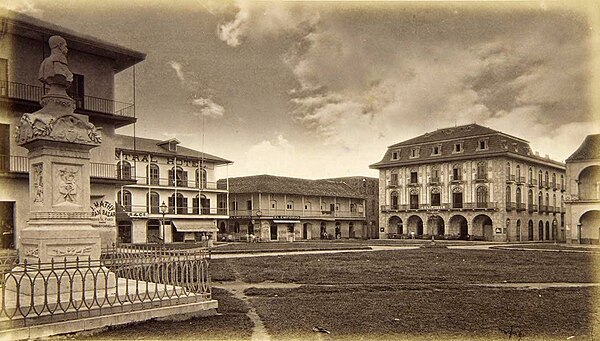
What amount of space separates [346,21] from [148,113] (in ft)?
24.0

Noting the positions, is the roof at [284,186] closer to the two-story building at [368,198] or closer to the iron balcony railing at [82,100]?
the two-story building at [368,198]

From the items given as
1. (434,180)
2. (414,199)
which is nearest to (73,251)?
(434,180)

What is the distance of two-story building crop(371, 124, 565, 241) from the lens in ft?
146

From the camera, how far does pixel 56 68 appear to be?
904cm

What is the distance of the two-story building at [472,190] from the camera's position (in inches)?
1751

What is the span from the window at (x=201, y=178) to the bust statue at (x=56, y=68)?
3496cm

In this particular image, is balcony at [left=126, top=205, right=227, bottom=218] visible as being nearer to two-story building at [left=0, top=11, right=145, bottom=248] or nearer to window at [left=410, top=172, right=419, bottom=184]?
two-story building at [left=0, top=11, right=145, bottom=248]

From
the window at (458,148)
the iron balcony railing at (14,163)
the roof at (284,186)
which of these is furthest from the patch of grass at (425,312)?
the roof at (284,186)

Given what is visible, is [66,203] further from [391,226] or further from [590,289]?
[391,226]

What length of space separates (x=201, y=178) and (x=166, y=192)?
11.7 feet

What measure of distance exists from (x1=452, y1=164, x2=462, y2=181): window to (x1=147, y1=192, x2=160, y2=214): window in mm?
29243

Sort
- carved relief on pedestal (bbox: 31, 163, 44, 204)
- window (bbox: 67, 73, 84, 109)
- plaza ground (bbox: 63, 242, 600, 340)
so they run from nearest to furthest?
plaza ground (bbox: 63, 242, 600, 340), carved relief on pedestal (bbox: 31, 163, 44, 204), window (bbox: 67, 73, 84, 109)

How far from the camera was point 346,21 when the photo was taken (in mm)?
11672

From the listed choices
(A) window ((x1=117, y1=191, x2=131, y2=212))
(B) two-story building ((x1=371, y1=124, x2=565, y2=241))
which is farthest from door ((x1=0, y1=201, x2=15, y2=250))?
(B) two-story building ((x1=371, y1=124, x2=565, y2=241))
